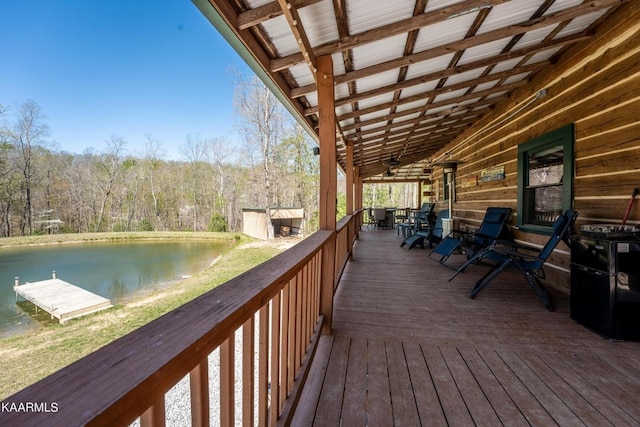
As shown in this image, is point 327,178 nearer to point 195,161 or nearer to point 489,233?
point 489,233

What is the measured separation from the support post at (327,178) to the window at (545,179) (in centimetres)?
292

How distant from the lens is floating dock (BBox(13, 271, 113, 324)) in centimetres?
946

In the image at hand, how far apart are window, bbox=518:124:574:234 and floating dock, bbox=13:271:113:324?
1305 cm

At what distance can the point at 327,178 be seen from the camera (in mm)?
2662

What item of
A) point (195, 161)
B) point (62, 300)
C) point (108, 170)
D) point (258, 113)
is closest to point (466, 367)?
point (62, 300)

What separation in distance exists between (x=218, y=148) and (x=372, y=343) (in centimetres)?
2659

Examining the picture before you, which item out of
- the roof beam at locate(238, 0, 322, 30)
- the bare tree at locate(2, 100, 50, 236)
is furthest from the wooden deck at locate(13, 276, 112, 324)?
→ the roof beam at locate(238, 0, 322, 30)

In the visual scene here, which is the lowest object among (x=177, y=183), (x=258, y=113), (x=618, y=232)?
(x=618, y=232)

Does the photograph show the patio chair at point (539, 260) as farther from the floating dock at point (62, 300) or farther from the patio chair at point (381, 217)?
the floating dock at point (62, 300)

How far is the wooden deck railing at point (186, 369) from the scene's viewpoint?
0.41 metres

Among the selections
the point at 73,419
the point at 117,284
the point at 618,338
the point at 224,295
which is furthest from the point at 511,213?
the point at 117,284

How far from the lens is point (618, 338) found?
2262 millimetres

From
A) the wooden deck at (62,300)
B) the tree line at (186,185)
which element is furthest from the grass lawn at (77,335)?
the tree line at (186,185)

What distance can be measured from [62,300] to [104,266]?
316 inches
